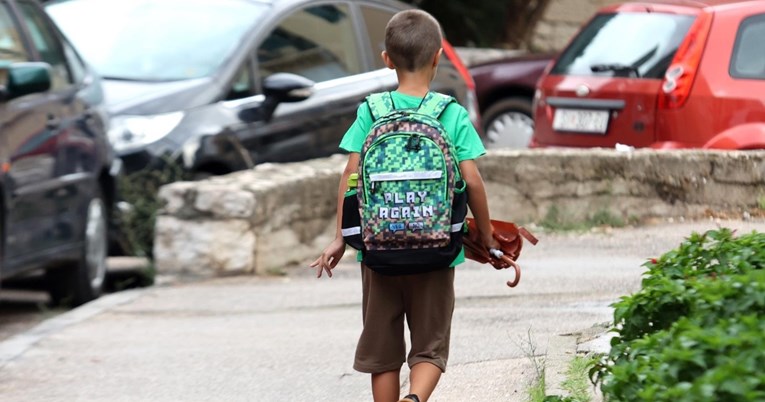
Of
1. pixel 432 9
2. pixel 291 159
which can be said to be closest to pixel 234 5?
pixel 291 159

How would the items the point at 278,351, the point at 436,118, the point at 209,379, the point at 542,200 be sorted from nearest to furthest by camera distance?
the point at 436,118 → the point at 209,379 → the point at 278,351 → the point at 542,200

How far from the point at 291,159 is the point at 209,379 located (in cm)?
433

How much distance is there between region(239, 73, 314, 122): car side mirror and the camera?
998cm

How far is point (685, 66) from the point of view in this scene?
9.77 meters

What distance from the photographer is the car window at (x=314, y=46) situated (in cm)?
1048

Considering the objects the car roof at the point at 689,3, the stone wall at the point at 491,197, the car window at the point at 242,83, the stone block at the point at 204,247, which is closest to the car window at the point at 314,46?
the car window at the point at 242,83

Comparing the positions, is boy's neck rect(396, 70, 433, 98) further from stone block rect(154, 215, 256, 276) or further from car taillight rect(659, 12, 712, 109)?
car taillight rect(659, 12, 712, 109)

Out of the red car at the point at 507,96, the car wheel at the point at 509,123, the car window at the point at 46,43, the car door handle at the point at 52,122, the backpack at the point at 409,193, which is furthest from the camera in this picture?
the red car at the point at 507,96

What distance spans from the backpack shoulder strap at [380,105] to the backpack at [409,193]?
53 mm

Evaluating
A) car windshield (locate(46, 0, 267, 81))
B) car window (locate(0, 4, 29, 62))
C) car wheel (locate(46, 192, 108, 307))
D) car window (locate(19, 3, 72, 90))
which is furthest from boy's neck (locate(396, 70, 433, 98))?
car windshield (locate(46, 0, 267, 81))

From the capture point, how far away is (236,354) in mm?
6727

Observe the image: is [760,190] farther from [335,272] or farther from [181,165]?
[181,165]

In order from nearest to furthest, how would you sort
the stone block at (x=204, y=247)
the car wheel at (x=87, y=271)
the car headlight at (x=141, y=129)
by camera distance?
1. the car wheel at (x=87, y=271)
2. the stone block at (x=204, y=247)
3. the car headlight at (x=141, y=129)

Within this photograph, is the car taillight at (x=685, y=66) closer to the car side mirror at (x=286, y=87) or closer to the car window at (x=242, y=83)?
the car side mirror at (x=286, y=87)
